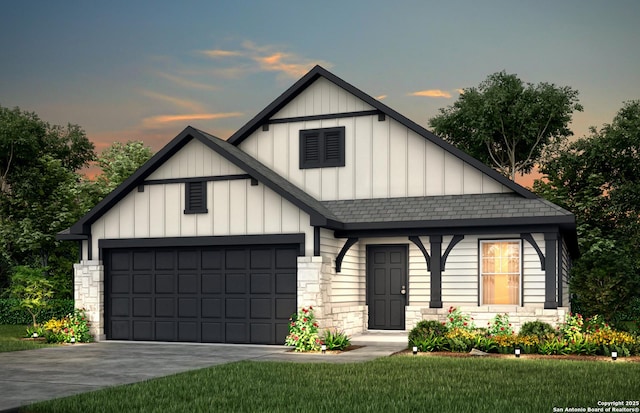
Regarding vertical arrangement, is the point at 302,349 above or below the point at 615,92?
below

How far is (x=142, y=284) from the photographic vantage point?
21.9 metres

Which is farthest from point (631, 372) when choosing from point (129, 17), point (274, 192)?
point (129, 17)

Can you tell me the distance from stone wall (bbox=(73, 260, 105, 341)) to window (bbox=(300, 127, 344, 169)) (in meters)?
6.69

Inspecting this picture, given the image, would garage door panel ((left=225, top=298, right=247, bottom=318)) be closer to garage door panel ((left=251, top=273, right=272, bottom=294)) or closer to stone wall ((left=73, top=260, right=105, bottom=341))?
garage door panel ((left=251, top=273, right=272, bottom=294))

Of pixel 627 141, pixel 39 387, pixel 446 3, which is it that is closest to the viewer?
pixel 39 387

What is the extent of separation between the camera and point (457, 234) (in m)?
20.3

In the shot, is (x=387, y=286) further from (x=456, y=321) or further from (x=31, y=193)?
(x=31, y=193)

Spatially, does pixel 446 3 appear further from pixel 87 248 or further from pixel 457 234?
pixel 87 248

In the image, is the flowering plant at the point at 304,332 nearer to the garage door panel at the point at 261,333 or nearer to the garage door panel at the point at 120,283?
the garage door panel at the point at 261,333

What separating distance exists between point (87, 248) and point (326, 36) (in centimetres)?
1490

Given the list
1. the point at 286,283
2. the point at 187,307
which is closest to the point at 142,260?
the point at 187,307

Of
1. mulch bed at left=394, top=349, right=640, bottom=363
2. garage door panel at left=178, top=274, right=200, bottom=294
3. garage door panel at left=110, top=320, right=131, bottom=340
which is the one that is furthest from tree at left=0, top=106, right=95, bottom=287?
mulch bed at left=394, top=349, right=640, bottom=363

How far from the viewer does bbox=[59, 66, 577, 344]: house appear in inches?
792

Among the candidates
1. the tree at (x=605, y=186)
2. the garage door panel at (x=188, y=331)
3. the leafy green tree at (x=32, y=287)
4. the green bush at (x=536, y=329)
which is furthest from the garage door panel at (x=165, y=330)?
the tree at (x=605, y=186)
